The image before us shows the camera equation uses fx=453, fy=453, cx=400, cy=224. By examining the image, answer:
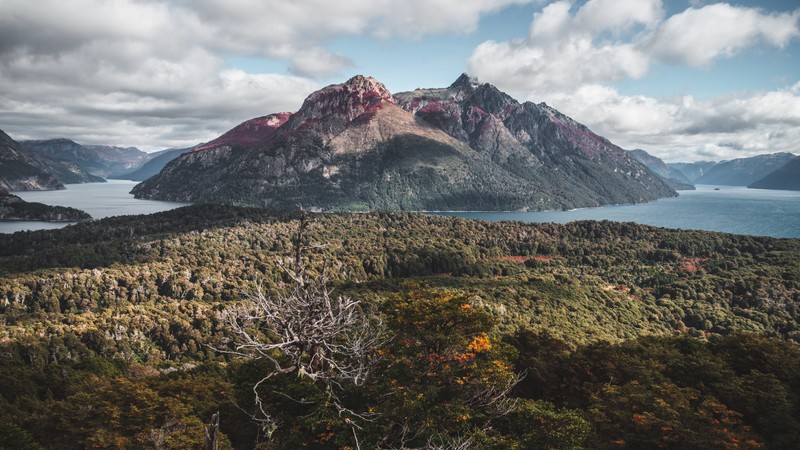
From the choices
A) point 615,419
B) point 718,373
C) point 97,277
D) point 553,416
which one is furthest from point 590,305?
point 97,277

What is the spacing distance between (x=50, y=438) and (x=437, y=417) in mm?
26970

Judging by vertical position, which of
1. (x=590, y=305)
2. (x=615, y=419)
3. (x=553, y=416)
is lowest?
(x=590, y=305)

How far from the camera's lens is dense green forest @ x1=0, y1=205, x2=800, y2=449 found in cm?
1988

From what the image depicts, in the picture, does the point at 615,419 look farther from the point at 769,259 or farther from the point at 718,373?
the point at 769,259

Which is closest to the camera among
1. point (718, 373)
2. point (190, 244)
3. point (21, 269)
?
point (718, 373)

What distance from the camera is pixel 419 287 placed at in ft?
86.9

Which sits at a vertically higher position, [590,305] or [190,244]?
[190,244]

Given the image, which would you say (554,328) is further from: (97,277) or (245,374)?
(97,277)

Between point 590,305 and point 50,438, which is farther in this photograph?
point 590,305

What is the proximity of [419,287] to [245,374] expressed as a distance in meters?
12.3

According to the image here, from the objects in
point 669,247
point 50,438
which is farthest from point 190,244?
point 669,247

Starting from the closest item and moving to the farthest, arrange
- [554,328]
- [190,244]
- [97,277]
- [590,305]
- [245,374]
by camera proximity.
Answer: [245,374], [554,328], [590,305], [97,277], [190,244]

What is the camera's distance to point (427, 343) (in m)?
21.2

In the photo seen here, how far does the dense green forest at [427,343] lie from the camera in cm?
1988
